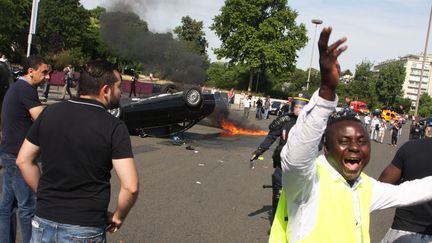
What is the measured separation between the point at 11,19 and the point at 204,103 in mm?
40806

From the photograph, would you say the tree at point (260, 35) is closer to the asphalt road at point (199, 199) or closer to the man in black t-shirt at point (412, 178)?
the asphalt road at point (199, 199)

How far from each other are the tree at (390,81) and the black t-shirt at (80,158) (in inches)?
3542

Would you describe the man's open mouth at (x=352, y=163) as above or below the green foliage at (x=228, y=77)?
below

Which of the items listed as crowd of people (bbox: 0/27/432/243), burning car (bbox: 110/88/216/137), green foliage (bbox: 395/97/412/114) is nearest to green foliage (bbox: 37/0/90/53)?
burning car (bbox: 110/88/216/137)

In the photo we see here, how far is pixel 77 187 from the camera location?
265 centimetres

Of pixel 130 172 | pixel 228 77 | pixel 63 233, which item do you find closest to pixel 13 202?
pixel 63 233

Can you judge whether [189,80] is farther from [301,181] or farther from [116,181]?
[301,181]

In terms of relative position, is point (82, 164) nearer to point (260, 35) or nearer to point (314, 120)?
point (314, 120)

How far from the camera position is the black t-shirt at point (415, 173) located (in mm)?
3191

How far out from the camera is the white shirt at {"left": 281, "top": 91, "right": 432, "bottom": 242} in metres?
1.78

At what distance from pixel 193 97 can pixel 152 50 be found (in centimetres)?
1201

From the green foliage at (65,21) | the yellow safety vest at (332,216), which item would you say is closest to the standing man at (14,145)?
the yellow safety vest at (332,216)

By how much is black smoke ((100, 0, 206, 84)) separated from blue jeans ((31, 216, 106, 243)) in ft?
71.2

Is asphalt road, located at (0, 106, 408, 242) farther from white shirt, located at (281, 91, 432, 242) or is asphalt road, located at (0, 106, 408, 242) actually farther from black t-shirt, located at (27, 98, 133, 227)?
white shirt, located at (281, 91, 432, 242)
